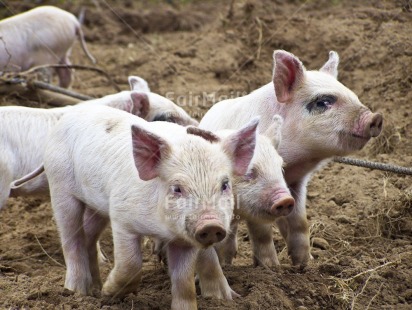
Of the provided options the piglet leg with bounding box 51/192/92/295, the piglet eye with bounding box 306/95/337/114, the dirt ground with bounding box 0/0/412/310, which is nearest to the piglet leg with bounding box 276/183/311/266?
the dirt ground with bounding box 0/0/412/310

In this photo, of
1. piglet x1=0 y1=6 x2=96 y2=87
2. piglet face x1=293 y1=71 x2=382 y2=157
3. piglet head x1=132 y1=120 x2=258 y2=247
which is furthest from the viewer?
piglet x1=0 y1=6 x2=96 y2=87

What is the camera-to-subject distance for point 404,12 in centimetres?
902

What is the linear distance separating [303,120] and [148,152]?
4.93 feet

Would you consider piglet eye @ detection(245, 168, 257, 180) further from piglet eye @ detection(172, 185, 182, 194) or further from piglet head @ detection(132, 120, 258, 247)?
piglet eye @ detection(172, 185, 182, 194)

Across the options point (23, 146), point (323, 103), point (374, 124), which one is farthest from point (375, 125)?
point (23, 146)

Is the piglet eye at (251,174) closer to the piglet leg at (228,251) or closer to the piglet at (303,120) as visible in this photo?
the piglet at (303,120)

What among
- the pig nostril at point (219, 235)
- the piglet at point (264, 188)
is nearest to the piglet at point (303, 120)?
the piglet at point (264, 188)

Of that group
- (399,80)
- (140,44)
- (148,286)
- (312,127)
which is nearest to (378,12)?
(399,80)

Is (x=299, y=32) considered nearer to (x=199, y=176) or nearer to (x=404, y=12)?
(x=404, y=12)

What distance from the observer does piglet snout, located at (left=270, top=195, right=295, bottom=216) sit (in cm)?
425

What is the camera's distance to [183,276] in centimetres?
438

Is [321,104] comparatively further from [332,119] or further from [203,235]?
[203,235]

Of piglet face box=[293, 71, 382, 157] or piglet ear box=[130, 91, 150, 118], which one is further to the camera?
piglet ear box=[130, 91, 150, 118]

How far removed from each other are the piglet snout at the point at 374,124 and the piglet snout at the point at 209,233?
162 cm
